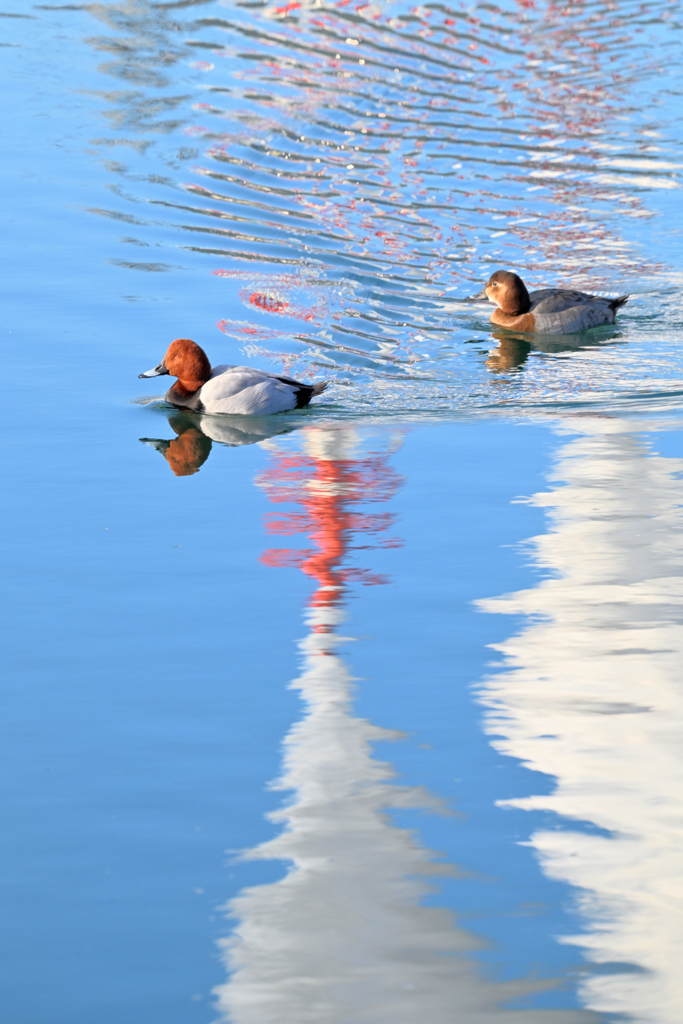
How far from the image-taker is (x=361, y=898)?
425 centimetres

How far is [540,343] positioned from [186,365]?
3924 mm

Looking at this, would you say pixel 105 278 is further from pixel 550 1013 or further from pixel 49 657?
pixel 550 1013

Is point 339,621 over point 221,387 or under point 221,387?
under

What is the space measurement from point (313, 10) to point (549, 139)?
1006 centimetres

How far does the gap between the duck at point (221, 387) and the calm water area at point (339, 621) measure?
7.3 inches

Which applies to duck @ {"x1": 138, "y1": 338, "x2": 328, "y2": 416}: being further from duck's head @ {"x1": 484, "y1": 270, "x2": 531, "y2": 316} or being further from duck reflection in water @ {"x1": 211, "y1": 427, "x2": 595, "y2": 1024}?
duck reflection in water @ {"x1": 211, "y1": 427, "x2": 595, "y2": 1024}

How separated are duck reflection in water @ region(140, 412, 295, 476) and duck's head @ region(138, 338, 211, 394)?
26cm

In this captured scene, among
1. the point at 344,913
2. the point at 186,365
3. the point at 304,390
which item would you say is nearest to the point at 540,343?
the point at 304,390

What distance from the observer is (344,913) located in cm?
418

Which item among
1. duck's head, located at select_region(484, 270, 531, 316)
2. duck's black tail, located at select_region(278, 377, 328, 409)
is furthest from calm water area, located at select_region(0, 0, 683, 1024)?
duck's head, located at select_region(484, 270, 531, 316)

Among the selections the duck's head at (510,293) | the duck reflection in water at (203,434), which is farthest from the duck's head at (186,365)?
the duck's head at (510,293)

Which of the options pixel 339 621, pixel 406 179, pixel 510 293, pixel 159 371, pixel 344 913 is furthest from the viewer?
pixel 406 179

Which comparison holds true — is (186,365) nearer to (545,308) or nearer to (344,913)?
(545,308)

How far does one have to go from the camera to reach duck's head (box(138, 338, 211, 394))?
31.3 feet
